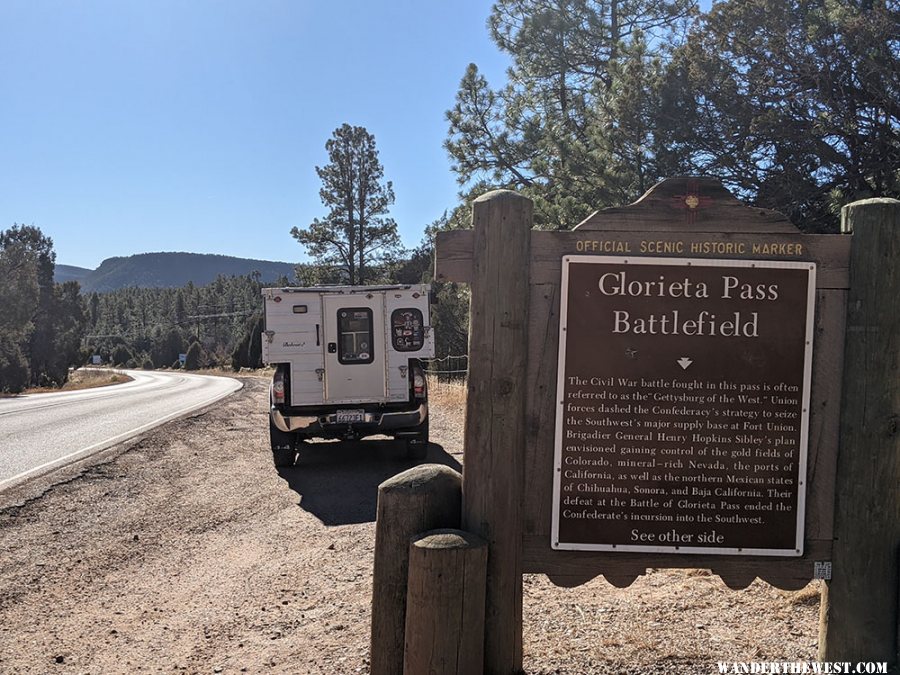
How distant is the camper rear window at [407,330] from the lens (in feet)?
32.1

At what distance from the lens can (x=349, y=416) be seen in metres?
9.32

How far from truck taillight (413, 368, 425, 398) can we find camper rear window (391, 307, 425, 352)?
320 mm

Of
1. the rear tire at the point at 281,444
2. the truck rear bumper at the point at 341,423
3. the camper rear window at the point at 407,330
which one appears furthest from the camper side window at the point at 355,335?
the rear tire at the point at 281,444

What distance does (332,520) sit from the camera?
21.9ft

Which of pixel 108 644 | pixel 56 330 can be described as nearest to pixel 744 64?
pixel 108 644

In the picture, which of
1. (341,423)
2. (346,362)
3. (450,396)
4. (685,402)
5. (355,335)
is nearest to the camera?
(685,402)

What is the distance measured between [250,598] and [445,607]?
7.88 feet

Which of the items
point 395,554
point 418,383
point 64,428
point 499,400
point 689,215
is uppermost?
point 689,215

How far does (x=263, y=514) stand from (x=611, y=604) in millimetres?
4020

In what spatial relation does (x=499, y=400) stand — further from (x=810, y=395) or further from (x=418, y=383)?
(x=418, y=383)

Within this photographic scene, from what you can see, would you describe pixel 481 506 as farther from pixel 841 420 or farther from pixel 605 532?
pixel 841 420

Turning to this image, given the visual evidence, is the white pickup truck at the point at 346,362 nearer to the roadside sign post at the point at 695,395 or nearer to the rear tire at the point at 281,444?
the rear tire at the point at 281,444

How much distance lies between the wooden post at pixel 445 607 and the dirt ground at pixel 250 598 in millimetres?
683

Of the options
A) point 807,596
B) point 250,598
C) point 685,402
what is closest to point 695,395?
point 685,402
